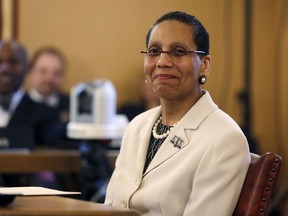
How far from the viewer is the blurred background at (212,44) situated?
590 centimetres

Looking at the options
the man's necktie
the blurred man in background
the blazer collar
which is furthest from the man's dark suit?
the blazer collar

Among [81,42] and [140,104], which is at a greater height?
[81,42]

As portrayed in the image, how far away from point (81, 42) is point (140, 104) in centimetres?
66

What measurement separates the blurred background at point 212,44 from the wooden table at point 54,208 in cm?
396

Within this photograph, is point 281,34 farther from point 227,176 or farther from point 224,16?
point 227,176

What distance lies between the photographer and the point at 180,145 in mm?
2176

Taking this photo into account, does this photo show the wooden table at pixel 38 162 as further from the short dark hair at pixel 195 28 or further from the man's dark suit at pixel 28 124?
the short dark hair at pixel 195 28

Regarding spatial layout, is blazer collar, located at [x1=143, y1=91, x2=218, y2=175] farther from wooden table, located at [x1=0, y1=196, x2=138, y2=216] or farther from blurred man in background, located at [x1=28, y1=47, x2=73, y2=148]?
blurred man in background, located at [x1=28, y1=47, x2=73, y2=148]

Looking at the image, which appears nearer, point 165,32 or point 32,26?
point 165,32

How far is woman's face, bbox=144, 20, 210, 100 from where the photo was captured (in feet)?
7.22

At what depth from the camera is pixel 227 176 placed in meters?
2.03

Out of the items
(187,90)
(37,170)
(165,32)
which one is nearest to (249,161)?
(187,90)

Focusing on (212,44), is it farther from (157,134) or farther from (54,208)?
(54,208)

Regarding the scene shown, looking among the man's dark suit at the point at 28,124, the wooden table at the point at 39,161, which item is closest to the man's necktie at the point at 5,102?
the man's dark suit at the point at 28,124
